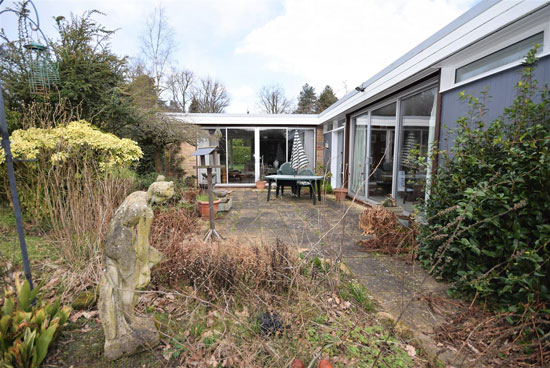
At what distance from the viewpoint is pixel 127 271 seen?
1380mm

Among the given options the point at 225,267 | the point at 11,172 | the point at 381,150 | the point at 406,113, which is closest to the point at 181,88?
the point at 381,150

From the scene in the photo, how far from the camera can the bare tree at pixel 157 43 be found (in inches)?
584

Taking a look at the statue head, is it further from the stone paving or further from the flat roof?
the flat roof

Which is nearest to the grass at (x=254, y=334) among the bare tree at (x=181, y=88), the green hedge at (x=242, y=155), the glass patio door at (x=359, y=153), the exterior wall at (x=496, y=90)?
the exterior wall at (x=496, y=90)

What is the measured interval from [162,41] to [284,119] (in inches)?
448

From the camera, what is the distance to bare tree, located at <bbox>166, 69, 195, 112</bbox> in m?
18.3

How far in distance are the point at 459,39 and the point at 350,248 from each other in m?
2.70

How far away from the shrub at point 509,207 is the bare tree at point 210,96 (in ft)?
67.8


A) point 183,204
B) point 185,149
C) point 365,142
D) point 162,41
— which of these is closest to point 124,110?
point 183,204

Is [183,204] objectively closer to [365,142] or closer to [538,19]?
[365,142]

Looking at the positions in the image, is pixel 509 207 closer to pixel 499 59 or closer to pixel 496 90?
pixel 496 90

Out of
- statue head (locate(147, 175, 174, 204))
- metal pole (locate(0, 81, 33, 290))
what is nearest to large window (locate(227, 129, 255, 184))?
metal pole (locate(0, 81, 33, 290))

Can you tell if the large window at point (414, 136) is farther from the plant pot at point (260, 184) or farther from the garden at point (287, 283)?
the plant pot at point (260, 184)

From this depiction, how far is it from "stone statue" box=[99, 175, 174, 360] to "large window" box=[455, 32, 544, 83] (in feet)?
10.1
